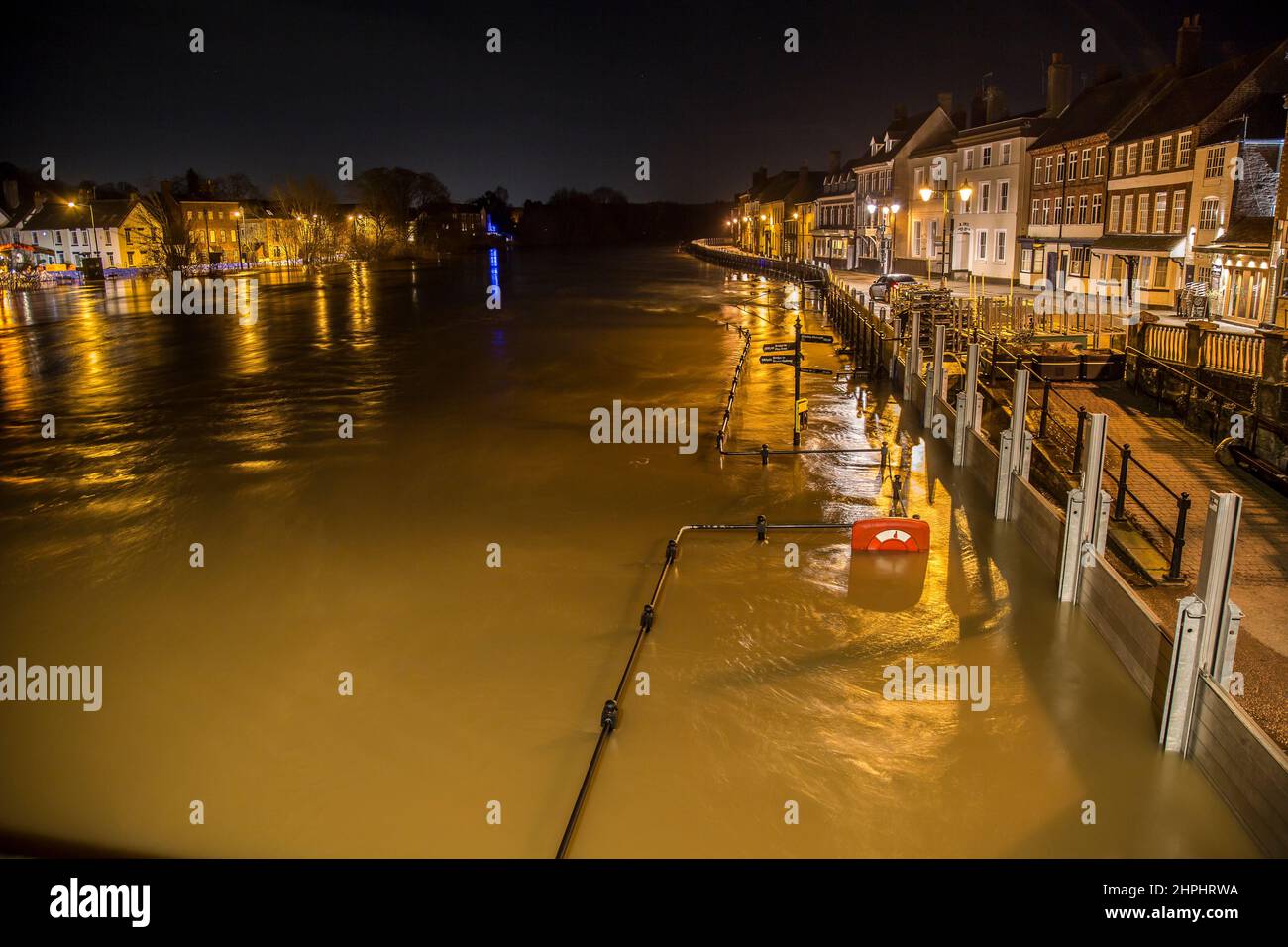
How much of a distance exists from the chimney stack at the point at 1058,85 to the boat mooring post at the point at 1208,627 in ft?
154

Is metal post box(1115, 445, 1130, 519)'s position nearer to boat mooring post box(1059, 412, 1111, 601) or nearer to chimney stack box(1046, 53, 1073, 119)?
boat mooring post box(1059, 412, 1111, 601)

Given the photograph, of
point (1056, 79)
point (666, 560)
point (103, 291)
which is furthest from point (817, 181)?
point (666, 560)

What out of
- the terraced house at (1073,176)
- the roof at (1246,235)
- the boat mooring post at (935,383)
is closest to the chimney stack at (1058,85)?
the terraced house at (1073,176)

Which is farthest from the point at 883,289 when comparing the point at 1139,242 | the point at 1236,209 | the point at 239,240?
the point at 239,240

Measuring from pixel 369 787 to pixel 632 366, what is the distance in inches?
881

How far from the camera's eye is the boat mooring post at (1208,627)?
604 centimetres

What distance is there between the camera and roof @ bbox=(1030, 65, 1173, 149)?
38062 mm

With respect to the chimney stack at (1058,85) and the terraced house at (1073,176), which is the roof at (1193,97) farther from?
the chimney stack at (1058,85)

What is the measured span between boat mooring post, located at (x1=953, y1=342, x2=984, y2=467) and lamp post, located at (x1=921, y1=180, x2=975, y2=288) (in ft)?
60.2

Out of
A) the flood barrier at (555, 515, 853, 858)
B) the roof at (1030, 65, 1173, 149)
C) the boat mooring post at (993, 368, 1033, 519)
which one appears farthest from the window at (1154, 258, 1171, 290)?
the flood barrier at (555, 515, 853, 858)

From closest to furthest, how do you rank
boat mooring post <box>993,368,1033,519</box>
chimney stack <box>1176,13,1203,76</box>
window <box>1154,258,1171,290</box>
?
1. boat mooring post <box>993,368,1033,519</box>
2. window <box>1154,258,1171,290</box>
3. chimney stack <box>1176,13,1203,76</box>

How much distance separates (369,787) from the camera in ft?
23.0
